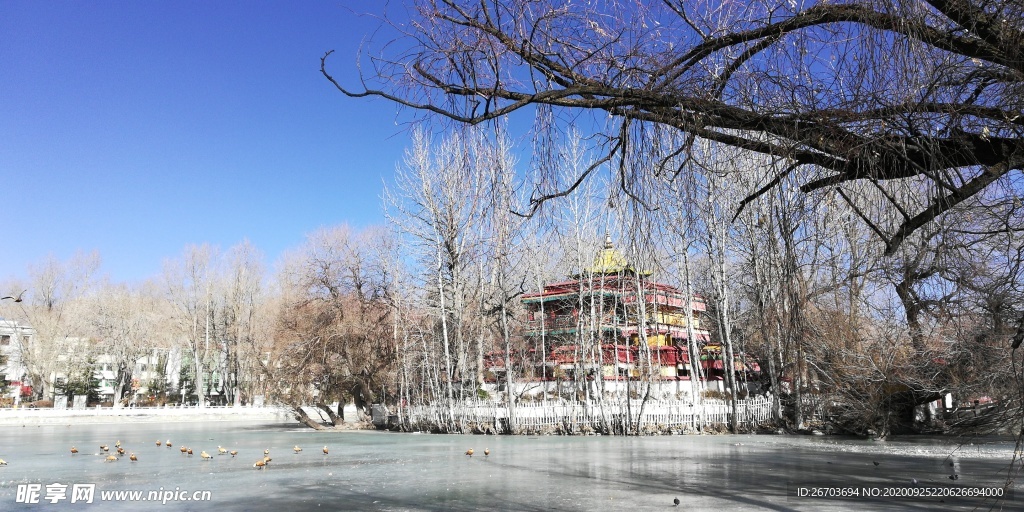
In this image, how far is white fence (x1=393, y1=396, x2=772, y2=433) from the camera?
16828mm

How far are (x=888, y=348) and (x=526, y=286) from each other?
43.1 ft

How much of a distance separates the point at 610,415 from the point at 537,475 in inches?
345

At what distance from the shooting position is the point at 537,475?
336 inches

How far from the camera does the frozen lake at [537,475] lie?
20.8ft

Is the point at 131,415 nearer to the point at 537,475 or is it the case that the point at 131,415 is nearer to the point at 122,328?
the point at 122,328

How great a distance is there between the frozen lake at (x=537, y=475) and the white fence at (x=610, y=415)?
292 cm

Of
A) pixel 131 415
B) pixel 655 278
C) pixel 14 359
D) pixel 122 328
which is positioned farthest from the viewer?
pixel 14 359

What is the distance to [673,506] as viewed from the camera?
5988 mm

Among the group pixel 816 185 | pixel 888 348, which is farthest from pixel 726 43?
pixel 888 348

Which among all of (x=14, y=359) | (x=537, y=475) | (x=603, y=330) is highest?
(x=14, y=359)

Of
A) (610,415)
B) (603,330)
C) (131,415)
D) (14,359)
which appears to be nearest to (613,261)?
(610,415)

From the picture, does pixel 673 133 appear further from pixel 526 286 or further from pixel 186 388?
pixel 186 388

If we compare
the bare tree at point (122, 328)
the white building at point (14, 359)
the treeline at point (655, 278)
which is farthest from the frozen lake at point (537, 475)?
the white building at point (14, 359)

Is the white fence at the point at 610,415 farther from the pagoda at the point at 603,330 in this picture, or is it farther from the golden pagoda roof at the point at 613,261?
the golden pagoda roof at the point at 613,261
